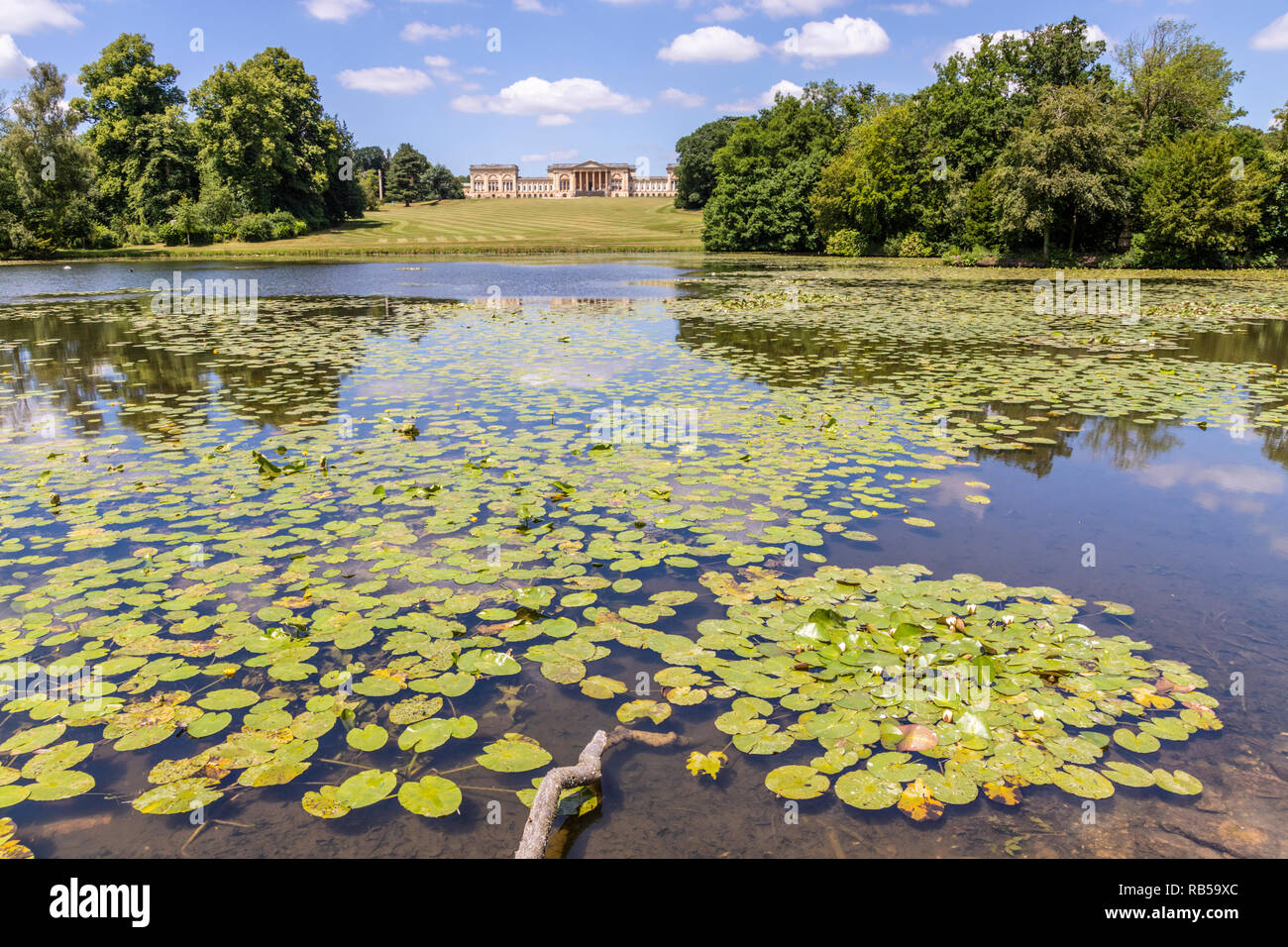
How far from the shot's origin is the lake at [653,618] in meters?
2.78

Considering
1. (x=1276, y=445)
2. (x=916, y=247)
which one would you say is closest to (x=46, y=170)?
(x=916, y=247)

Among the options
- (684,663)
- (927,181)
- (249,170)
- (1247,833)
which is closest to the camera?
(1247,833)

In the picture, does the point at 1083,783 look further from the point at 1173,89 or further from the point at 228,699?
the point at 1173,89

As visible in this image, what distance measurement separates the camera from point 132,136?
→ 5994 cm

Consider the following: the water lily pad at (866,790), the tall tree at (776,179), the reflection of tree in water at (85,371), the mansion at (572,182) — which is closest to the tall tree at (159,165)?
the tall tree at (776,179)

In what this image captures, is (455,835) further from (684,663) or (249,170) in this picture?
(249,170)

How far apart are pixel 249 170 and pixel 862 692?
72.2 metres

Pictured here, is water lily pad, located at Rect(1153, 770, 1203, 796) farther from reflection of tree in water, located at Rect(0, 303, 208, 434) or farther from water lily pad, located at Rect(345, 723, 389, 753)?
reflection of tree in water, located at Rect(0, 303, 208, 434)

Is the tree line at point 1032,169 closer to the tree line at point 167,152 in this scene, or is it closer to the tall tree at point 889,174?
the tall tree at point 889,174

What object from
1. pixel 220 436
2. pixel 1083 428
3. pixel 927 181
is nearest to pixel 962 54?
pixel 927 181

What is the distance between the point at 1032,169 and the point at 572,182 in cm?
13103

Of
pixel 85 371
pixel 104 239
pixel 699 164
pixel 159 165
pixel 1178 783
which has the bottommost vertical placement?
pixel 1178 783

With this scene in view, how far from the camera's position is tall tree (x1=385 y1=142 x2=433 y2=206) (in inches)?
4823

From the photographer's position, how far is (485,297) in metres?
24.4
